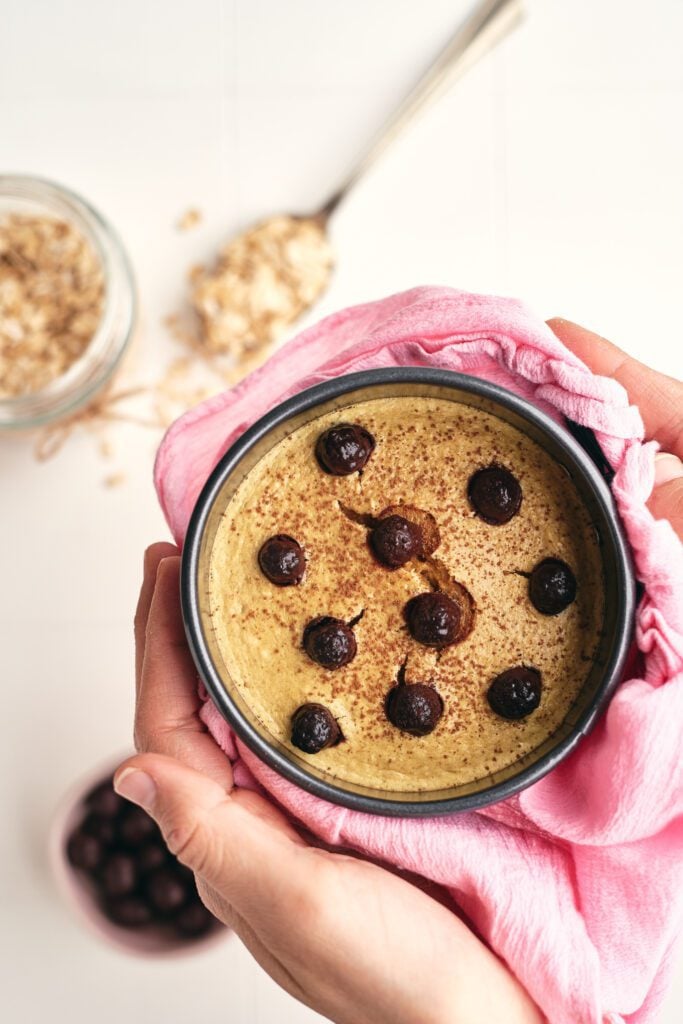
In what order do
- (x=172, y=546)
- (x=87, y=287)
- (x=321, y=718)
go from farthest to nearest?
(x=87, y=287) < (x=172, y=546) < (x=321, y=718)

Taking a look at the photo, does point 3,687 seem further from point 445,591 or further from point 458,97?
point 458,97

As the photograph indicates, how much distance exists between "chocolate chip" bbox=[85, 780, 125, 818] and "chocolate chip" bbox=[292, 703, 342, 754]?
0.57 meters

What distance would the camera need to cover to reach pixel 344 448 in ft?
2.24

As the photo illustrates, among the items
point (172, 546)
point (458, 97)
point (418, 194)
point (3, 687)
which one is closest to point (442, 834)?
point (172, 546)

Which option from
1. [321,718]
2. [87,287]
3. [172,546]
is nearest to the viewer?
[321,718]

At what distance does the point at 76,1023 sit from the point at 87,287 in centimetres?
94

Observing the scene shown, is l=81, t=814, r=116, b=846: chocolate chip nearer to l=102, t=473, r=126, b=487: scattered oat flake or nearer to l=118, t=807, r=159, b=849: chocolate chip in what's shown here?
l=118, t=807, r=159, b=849: chocolate chip

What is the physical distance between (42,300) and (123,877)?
726 mm

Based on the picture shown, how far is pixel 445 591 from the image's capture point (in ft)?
2.32

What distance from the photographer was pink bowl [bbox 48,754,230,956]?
1129 millimetres

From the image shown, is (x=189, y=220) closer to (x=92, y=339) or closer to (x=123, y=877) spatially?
(x=92, y=339)

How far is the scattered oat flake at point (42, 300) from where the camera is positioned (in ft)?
3.78

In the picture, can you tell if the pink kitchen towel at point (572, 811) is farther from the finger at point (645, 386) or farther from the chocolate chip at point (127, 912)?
the chocolate chip at point (127, 912)

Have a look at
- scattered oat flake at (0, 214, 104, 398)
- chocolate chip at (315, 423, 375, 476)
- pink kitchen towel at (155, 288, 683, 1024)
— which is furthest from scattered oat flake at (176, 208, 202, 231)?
chocolate chip at (315, 423, 375, 476)
